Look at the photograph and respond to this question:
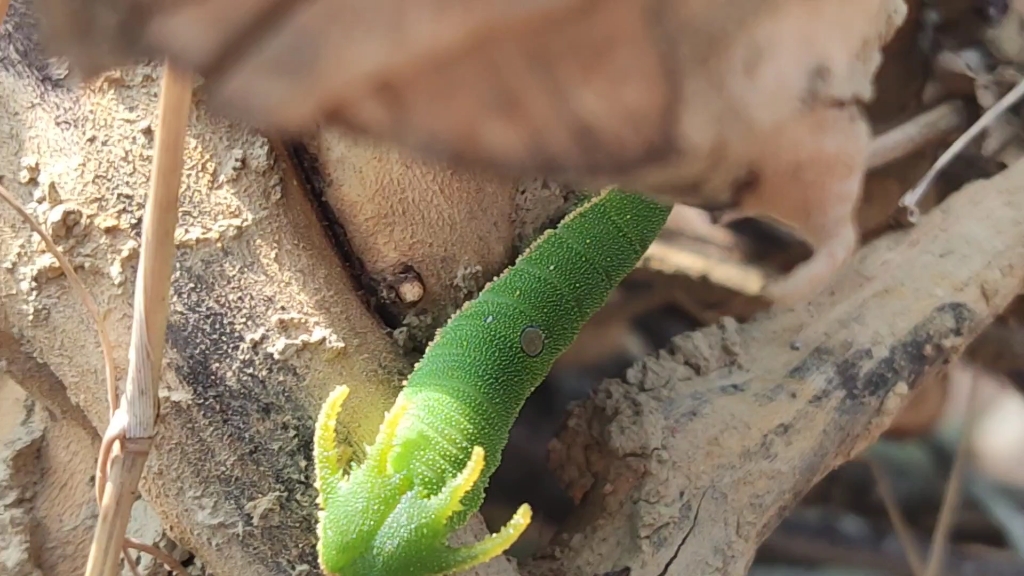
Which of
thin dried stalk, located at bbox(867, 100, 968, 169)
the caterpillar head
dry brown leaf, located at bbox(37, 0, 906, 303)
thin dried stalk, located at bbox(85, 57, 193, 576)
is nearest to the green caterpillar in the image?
the caterpillar head

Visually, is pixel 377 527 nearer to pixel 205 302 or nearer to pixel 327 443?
pixel 327 443

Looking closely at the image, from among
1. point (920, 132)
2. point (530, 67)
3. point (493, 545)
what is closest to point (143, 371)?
point (493, 545)

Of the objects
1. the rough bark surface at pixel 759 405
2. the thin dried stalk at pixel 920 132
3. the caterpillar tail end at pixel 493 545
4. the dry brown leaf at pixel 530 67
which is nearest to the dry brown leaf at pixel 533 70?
the dry brown leaf at pixel 530 67

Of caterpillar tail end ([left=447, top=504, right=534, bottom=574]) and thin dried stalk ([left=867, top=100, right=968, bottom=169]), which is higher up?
→ thin dried stalk ([left=867, top=100, right=968, bottom=169])

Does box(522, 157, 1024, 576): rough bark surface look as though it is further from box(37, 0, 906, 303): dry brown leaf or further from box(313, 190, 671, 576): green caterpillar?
box(37, 0, 906, 303): dry brown leaf

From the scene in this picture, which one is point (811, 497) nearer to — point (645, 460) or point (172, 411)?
point (645, 460)

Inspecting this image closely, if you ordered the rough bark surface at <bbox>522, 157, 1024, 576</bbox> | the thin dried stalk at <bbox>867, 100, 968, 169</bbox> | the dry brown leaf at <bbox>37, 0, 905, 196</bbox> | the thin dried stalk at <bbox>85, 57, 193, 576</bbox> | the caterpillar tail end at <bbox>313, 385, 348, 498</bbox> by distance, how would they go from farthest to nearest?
the thin dried stalk at <bbox>867, 100, 968, 169</bbox>
the rough bark surface at <bbox>522, 157, 1024, 576</bbox>
the caterpillar tail end at <bbox>313, 385, 348, 498</bbox>
the thin dried stalk at <bbox>85, 57, 193, 576</bbox>
the dry brown leaf at <bbox>37, 0, 905, 196</bbox>
